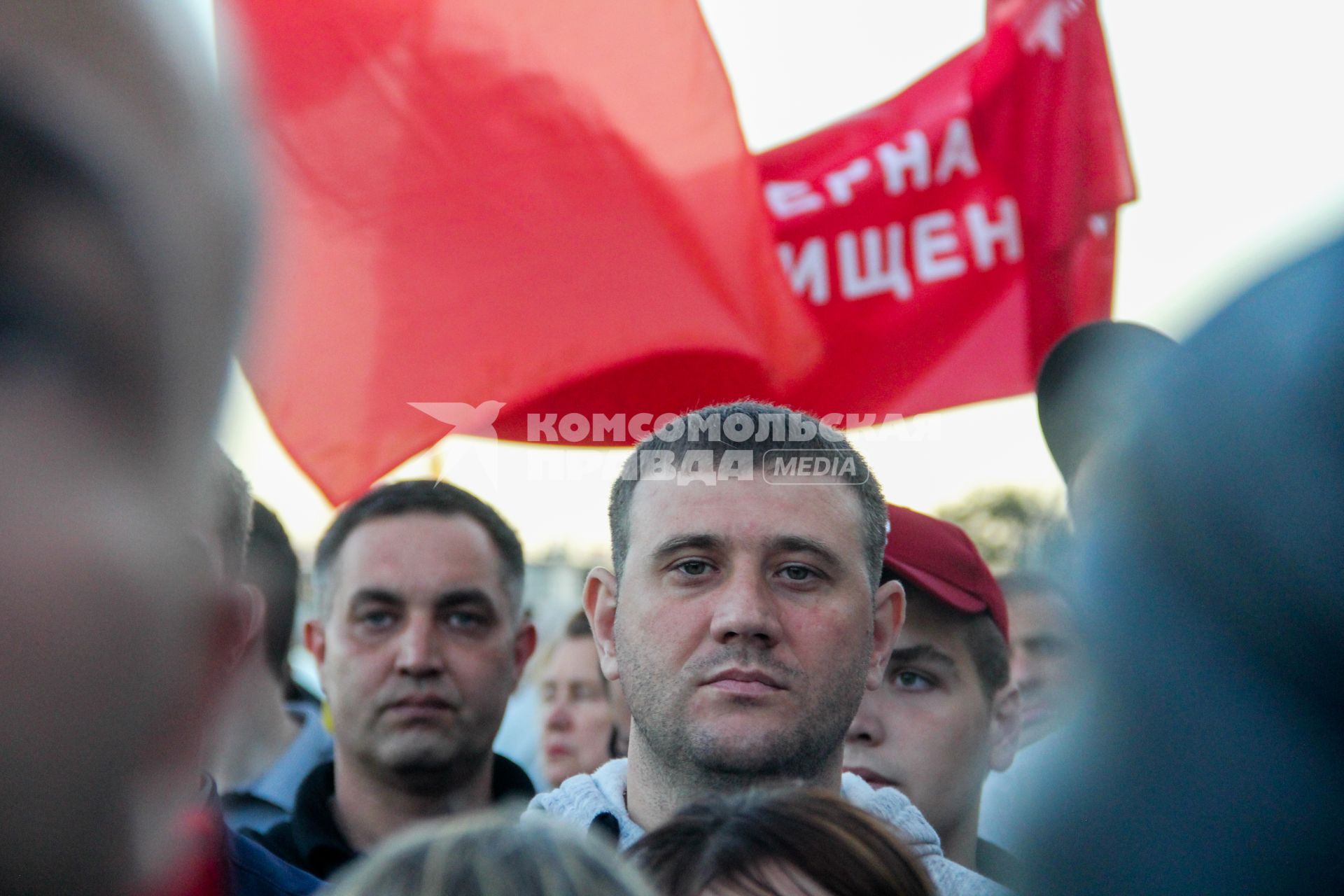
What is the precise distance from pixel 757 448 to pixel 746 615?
388mm

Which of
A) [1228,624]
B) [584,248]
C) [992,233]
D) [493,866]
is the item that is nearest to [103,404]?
[1228,624]

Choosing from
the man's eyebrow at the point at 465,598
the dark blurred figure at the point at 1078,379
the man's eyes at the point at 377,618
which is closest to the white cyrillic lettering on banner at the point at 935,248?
the dark blurred figure at the point at 1078,379

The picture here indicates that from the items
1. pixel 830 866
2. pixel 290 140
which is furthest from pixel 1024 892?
pixel 290 140

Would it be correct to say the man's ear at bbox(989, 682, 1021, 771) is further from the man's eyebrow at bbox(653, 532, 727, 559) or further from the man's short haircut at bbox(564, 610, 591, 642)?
the man's short haircut at bbox(564, 610, 591, 642)

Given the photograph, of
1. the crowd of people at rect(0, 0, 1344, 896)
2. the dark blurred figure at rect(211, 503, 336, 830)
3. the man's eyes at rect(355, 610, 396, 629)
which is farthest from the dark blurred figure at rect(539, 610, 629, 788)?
the crowd of people at rect(0, 0, 1344, 896)

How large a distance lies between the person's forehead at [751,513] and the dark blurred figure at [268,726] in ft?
5.83

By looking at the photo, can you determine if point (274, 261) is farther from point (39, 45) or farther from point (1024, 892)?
point (1024, 892)

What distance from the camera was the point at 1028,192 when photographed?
5.48m

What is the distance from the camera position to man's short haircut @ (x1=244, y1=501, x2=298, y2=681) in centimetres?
454

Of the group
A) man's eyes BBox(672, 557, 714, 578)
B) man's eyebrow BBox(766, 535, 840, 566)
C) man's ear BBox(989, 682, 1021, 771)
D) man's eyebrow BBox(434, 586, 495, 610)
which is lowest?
man's ear BBox(989, 682, 1021, 771)

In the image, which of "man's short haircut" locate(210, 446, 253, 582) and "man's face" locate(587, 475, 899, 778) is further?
"man's face" locate(587, 475, 899, 778)

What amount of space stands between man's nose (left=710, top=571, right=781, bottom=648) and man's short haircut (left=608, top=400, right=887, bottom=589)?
0.90 ft

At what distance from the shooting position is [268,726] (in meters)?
4.64
